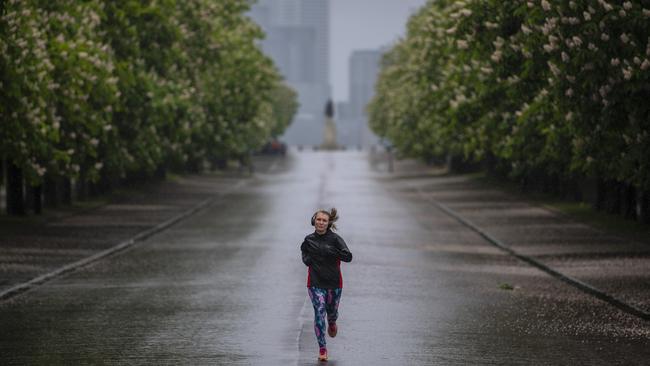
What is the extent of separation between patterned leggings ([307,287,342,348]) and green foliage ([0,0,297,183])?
44.7ft

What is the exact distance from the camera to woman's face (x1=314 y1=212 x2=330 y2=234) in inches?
492

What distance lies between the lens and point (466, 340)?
14.2 meters

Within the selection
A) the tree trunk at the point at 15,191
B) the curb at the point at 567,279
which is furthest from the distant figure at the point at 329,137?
the tree trunk at the point at 15,191

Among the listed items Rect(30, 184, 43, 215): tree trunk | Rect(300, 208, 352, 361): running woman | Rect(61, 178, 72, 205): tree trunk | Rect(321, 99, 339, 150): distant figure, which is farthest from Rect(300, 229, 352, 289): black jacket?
Rect(321, 99, 339, 150): distant figure

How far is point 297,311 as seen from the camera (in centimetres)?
1656

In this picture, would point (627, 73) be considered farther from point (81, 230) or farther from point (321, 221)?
point (81, 230)

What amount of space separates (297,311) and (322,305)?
405 cm

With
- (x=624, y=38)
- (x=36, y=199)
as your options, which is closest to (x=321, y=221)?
(x=624, y=38)

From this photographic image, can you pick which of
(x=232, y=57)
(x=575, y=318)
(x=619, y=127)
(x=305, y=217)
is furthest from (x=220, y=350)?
(x=232, y=57)

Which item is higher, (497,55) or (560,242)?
(497,55)

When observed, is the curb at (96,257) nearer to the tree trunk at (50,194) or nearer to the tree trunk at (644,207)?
the tree trunk at (50,194)

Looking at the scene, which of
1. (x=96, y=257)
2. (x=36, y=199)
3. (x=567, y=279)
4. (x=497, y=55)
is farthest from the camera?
(x=36, y=199)

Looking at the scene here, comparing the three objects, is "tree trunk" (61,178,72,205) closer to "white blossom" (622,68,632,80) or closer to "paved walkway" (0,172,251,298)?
"paved walkway" (0,172,251,298)

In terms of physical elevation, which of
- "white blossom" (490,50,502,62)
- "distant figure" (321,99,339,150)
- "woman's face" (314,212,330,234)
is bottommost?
"distant figure" (321,99,339,150)
